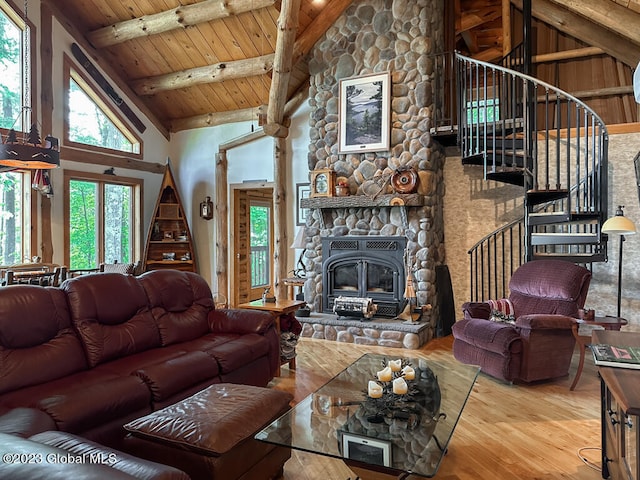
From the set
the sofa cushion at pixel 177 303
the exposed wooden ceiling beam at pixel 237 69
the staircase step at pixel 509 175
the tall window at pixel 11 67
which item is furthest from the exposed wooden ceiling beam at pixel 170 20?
the sofa cushion at pixel 177 303

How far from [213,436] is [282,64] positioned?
5.00 m

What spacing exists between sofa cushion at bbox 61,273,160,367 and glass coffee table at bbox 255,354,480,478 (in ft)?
4.61

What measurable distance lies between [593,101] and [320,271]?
14.0 ft

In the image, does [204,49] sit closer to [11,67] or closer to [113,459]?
[11,67]

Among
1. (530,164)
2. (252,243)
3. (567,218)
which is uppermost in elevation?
(530,164)

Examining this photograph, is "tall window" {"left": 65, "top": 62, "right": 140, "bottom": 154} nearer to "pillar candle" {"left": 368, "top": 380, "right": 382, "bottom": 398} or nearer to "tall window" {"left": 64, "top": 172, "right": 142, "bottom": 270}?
"tall window" {"left": 64, "top": 172, "right": 142, "bottom": 270}

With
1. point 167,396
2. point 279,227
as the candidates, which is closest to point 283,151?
point 279,227

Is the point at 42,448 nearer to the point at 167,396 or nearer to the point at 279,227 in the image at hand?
the point at 167,396

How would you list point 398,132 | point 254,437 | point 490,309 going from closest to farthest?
1. point 254,437
2. point 490,309
3. point 398,132

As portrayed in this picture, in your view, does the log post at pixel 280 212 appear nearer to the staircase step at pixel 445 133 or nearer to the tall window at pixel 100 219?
the staircase step at pixel 445 133

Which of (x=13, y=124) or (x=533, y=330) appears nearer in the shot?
(x=533, y=330)

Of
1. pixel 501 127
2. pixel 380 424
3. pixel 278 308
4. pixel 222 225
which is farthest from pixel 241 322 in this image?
pixel 222 225

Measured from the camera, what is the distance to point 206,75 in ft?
22.9

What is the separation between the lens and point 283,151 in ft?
23.0
